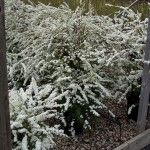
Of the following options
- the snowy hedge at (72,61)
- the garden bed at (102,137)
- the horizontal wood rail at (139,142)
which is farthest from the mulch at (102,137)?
the horizontal wood rail at (139,142)

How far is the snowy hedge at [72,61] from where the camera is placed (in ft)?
11.4

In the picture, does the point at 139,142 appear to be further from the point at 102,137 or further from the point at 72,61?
the point at 72,61

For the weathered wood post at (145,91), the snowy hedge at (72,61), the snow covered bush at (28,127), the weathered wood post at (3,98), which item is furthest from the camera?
the snowy hedge at (72,61)

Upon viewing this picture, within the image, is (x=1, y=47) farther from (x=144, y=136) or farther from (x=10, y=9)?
(x=10, y=9)

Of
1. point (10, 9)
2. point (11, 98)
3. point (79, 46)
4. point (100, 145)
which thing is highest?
point (10, 9)

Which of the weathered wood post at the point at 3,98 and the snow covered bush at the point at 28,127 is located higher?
the weathered wood post at the point at 3,98

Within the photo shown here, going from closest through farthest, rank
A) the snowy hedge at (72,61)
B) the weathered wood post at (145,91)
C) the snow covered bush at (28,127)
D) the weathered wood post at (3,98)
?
the weathered wood post at (3,98) < the snow covered bush at (28,127) < the weathered wood post at (145,91) < the snowy hedge at (72,61)

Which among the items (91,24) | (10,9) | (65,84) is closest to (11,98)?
(65,84)

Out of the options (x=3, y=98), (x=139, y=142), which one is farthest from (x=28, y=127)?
(x=3, y=98)

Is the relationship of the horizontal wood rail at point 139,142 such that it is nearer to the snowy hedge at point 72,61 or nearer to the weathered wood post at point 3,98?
the snowy hedge at point 72,61

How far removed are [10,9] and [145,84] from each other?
2.17m

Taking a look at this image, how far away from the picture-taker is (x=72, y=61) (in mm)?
3697

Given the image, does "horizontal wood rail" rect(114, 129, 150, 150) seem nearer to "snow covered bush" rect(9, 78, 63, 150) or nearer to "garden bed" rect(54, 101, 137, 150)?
"garden bed" rect(54, 101, 137, 150)

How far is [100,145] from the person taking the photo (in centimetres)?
359
